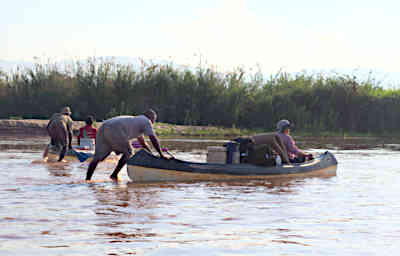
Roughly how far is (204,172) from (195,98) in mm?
23673

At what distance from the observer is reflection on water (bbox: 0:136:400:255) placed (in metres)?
7.99

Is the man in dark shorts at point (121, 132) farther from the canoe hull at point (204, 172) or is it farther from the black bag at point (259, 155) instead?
the black bag at point (259, 155)

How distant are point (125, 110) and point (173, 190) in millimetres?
23935

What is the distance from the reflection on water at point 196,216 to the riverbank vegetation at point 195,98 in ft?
70.8

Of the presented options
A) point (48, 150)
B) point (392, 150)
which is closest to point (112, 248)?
point (48, 150)

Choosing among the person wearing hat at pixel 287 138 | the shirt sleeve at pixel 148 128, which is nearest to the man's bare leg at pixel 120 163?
the shirt sleeve at pixel 148 128

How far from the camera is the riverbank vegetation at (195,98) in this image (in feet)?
126

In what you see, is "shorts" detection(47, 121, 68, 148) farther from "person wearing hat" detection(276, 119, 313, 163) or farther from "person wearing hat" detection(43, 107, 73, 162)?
"person wearing hat" detection(276, 119, 313, 163)

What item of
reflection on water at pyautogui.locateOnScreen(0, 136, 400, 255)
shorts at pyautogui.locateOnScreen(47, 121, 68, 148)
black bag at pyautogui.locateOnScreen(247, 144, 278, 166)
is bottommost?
reflection on water at pyautogui.locateOnScreen(0, 136, 400, 255)

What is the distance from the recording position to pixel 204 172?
15.6 m

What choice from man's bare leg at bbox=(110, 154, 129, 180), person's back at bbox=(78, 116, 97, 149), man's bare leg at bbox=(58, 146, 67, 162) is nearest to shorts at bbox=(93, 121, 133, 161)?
man's bare leg at bbox=(110, 154, 129, 180)

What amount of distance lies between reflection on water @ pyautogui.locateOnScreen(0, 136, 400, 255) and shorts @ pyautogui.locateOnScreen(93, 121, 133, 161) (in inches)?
24.4

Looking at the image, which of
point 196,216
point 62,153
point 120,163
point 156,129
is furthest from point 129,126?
point 156,129

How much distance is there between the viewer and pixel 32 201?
11.6m
